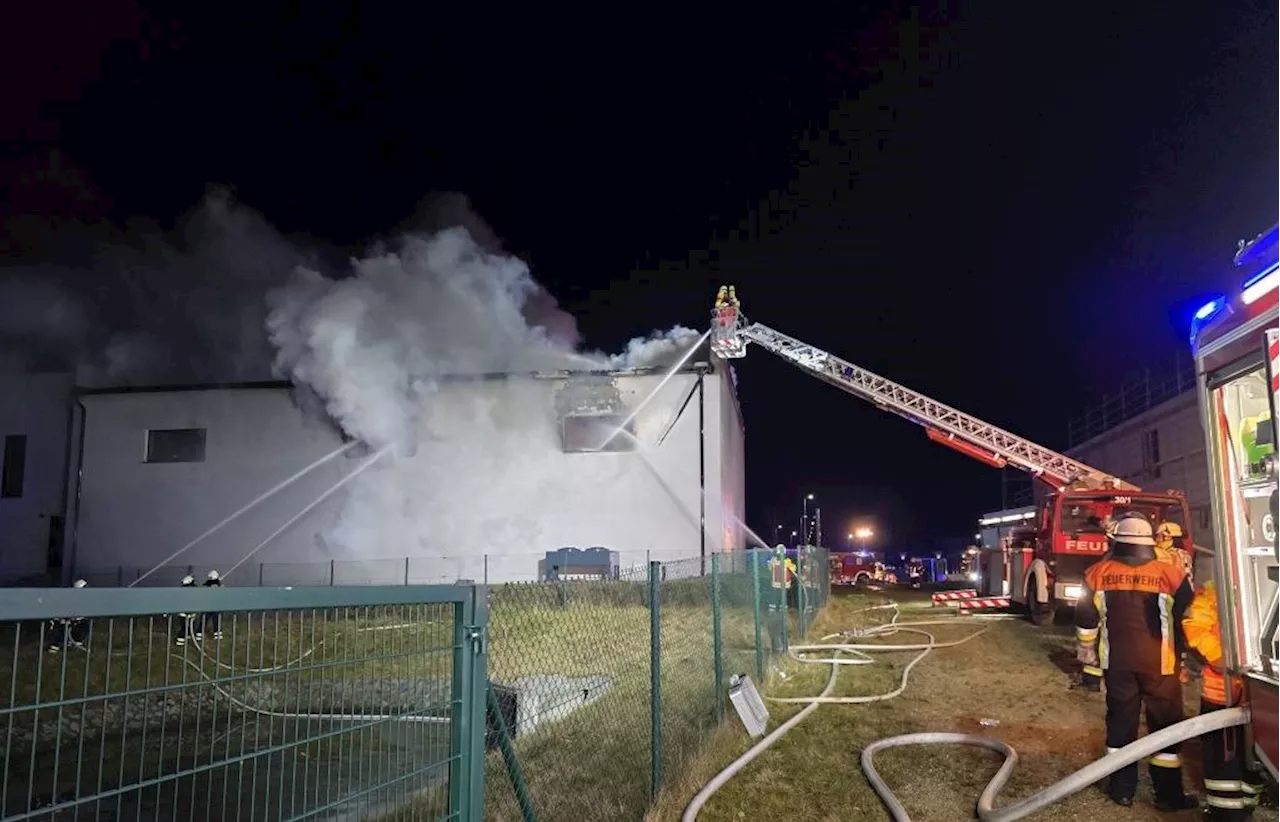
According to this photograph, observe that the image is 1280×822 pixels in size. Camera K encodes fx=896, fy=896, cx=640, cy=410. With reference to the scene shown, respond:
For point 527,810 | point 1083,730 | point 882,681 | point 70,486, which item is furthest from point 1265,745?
point 70,486

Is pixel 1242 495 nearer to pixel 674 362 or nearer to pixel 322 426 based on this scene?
pixel 674 362

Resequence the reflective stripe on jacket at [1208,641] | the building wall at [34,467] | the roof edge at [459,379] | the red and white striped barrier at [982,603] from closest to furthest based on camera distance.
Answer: the reflective stripe on jacket at [1208,641], the red and white striped barrier at [982,603], the roof edge at [459,379], the building wall at [34,467]

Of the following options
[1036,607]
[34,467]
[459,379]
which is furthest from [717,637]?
[34,467]

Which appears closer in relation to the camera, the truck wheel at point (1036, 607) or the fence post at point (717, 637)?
the fence post at point (717, 637)

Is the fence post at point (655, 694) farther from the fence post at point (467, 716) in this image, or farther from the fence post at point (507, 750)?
the fence post at point (467, 716)

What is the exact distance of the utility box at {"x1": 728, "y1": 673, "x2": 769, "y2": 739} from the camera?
6.76 m

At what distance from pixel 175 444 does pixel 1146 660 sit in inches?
1066

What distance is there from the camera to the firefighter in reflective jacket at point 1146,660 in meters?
5.23

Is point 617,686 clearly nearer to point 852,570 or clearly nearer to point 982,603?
point 982,603

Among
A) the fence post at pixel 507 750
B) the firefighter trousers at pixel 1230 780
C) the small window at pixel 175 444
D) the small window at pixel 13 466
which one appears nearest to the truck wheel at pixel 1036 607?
the firefighter trousers at pixel 1230 780

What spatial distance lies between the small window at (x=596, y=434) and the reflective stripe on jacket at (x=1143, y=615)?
19152 mm

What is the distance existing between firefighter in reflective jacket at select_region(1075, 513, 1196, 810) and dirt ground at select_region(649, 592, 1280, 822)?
0.58ft

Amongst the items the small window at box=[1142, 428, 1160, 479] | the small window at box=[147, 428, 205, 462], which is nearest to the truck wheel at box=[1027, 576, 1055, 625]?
the small window at box=[1142, 428, 1160, 479]

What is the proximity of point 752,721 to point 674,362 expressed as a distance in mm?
18719
